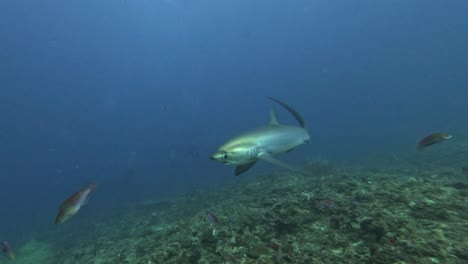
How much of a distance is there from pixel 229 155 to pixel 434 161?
17.9 meters

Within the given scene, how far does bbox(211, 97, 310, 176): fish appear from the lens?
16.3 feet

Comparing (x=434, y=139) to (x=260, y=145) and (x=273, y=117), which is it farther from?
(x=260, y=145)

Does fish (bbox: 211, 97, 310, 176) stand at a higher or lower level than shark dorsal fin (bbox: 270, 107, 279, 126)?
lower

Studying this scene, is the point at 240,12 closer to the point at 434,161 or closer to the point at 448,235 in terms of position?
the point at 434,161

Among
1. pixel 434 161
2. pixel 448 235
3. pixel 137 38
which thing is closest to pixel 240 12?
pixel 137 38

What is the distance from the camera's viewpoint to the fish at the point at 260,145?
195 inches

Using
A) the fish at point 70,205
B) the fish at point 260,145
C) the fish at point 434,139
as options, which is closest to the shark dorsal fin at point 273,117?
the fish at point 260,145

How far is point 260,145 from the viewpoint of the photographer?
5.21 metres

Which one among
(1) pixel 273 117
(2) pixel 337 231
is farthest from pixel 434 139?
(1) pixel 273 117

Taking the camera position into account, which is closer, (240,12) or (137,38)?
(137,38)

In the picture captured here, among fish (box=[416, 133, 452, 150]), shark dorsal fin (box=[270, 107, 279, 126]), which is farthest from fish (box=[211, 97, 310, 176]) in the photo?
fish (box=[416, 133, 452, 150])

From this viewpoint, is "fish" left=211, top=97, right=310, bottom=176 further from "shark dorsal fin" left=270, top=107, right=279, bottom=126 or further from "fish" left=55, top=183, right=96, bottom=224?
"fish" left=55, top=183, right=96, bottom=224

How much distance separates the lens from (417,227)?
472 centimetres

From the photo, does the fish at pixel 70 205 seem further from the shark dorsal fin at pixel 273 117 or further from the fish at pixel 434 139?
the fish at pixel 434 139
